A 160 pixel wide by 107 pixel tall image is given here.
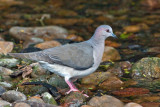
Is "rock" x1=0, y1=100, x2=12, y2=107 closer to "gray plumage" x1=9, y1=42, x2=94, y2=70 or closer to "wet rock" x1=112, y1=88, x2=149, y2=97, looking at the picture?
"gray plumage" x1=9, y1=42, x2=94, y2=70

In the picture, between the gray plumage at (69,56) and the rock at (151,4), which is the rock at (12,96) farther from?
the rock at (151,4)

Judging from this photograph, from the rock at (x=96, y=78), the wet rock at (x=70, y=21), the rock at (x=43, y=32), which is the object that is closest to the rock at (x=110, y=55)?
the rock at (x=96, y=78)

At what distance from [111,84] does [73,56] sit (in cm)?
121

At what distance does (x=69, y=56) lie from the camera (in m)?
6.54

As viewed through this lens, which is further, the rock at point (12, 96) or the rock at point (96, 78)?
the rock at point (96, 78)

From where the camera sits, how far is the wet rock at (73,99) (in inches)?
241

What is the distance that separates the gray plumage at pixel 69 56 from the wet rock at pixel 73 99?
549mm

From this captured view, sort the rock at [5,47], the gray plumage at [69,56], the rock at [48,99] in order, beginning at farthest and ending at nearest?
the rock at [5,47] < the gray plumage at [69,56] < the rock at [48,99]

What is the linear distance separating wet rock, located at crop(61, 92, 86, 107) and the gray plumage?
1.80 feet

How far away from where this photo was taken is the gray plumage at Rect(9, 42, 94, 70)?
637 cm

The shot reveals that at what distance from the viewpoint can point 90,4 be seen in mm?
14914

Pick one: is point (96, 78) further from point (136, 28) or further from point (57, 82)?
point (136, 28)

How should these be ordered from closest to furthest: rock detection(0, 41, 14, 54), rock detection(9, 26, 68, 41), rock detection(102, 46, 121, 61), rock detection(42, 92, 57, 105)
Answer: rock detection(42, 92, 57, 105) → rock detection(0, 41, 14, 54) → rock detection(102, 46, 121, 61) → rock detection(9, 26, 68, 41)

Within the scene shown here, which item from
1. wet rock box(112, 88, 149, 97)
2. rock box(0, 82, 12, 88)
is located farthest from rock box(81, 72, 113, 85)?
rock box(0, 82, 12, 88)
